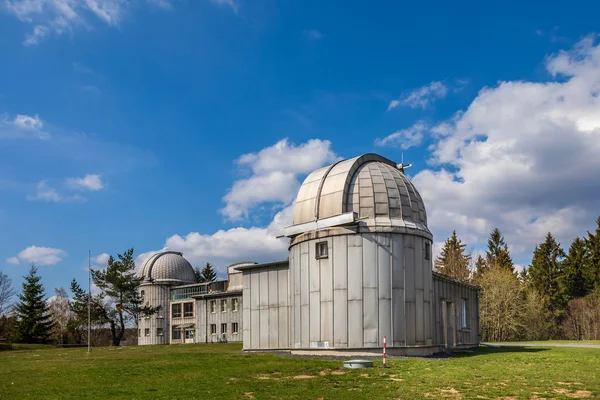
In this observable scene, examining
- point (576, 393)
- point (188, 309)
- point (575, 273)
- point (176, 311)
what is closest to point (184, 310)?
point (188, 309)

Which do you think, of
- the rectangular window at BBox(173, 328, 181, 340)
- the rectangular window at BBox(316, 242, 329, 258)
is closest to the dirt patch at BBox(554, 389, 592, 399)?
the rectangular window at BBox(316, 242, 329, 258)

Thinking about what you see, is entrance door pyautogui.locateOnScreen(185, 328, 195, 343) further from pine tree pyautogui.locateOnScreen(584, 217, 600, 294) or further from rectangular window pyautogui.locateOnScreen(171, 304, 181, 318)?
pine tree pyautogui.locateOnScreen(584, 217, 600, 294)

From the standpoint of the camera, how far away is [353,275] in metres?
25.0

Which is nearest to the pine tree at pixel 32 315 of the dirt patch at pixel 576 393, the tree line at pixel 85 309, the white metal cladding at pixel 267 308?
the tree line at pixel 85 309

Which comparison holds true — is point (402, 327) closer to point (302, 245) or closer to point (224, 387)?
point (302, 245)

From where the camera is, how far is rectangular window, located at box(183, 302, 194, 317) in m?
64.8

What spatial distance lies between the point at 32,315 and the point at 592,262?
7071 cm

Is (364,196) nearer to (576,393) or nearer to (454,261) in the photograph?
(576,393)

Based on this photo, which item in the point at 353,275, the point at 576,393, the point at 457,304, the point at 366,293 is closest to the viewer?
the point at 576,393

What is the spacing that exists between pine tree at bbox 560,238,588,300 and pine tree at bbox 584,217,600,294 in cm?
45

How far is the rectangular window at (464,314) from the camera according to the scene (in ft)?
118

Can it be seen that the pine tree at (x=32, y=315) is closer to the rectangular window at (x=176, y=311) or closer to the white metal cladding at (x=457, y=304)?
the rectangular window at (x=176, y=311)

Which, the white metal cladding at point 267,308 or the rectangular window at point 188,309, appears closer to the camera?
the white metal cladding at point 267,308

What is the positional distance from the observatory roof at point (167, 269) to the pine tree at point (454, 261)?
33122 millimetres
